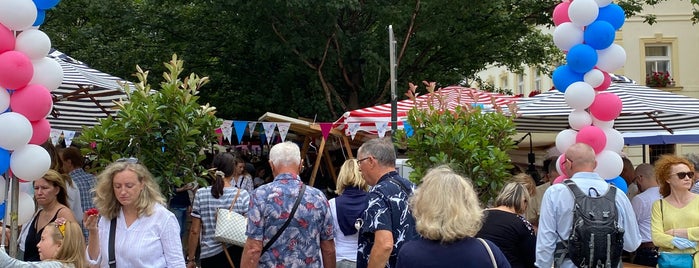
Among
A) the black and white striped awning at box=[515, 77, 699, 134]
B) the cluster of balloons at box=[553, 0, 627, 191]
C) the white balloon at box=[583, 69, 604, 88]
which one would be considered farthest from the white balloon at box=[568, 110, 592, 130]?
the black and white striped awning at box=[515, 77, 699, 134]

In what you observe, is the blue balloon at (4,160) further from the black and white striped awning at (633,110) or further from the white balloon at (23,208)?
the black and white striped awning at (633,110)

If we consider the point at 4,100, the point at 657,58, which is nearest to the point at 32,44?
the point at 4,100

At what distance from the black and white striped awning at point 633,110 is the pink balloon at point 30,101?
5125 mm

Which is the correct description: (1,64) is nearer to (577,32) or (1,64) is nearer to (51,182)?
(51,182)

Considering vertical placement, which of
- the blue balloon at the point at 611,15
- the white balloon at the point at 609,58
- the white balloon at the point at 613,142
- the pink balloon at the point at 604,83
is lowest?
the white balloon at the point at 613,142

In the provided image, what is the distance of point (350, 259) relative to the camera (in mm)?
6406

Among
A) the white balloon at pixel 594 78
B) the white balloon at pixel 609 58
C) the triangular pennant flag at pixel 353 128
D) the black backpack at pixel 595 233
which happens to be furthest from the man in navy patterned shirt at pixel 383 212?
the triangular pennant flag at pixel 353 128

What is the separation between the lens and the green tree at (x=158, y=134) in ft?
21.0

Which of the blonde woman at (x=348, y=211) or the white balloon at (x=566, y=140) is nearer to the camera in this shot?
the blonde woman at (x=348, y=211)

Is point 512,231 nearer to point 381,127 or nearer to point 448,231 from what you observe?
point 448,231

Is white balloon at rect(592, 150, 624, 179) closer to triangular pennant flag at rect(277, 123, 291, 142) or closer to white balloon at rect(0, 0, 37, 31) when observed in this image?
white balloon at rect(0, 0, 37, 31)

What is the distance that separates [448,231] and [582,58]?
14.7ft

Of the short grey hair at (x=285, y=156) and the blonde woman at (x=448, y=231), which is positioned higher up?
the short grey hair at (x=285, y=156)

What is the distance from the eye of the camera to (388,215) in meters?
5.06
